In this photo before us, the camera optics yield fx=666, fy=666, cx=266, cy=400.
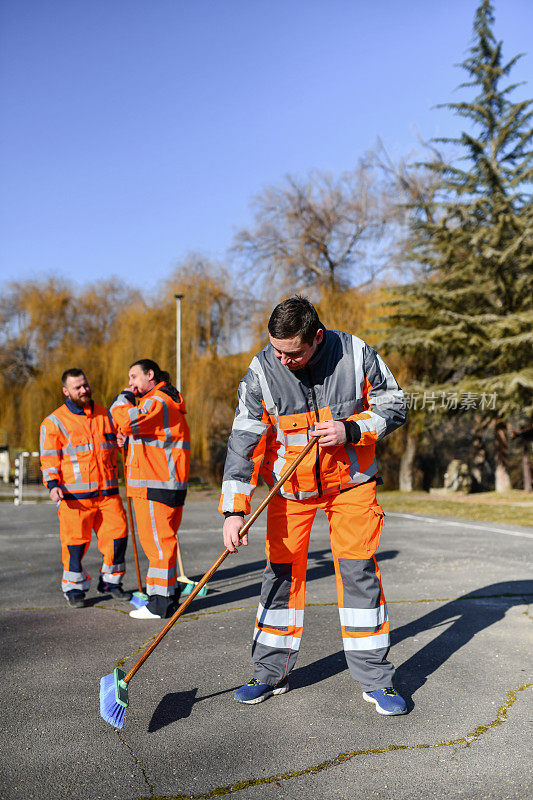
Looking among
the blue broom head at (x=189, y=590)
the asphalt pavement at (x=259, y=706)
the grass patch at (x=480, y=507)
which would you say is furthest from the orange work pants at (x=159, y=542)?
the grass patch at (x=480, y=507)

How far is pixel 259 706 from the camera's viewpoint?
3.30m

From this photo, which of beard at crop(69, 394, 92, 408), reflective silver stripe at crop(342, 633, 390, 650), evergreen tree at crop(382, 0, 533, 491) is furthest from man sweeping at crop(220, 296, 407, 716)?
evergreen tree at crop(382, 0, 533, 491)

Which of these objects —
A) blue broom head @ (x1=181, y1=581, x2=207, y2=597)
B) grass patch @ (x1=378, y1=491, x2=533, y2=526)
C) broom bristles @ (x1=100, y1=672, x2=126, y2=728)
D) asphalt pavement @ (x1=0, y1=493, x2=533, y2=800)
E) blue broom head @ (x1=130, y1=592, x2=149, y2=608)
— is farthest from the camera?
grass patch @ (x1=378, y1=491, x2=533, y2=526)

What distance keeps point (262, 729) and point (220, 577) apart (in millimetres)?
3618

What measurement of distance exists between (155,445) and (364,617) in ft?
7.83

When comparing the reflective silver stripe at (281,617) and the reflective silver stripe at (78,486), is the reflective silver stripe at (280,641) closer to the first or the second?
the reflective silver stripe at (281,617)

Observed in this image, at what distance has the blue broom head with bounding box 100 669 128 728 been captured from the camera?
2939mm

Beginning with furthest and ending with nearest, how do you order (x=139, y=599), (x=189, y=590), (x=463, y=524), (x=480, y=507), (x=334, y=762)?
(x=480, y=507) → (x=463, y=524) → (x=189, y=590) → (x=139, y=599) → (x=334, y=762)

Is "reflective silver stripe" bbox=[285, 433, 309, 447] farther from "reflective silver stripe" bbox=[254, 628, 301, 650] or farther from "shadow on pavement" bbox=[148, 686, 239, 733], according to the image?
"shadow on pavement" bbox=[148, 686, 239, 733]

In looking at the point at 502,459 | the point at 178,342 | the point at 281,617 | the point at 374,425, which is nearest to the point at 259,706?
the point at 281,617

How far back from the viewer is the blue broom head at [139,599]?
535cm

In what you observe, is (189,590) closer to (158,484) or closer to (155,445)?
(158,484)

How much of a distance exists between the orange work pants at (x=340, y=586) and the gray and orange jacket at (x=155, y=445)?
1732 millimetres

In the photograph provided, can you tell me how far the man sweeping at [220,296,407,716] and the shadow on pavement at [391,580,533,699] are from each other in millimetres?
578
